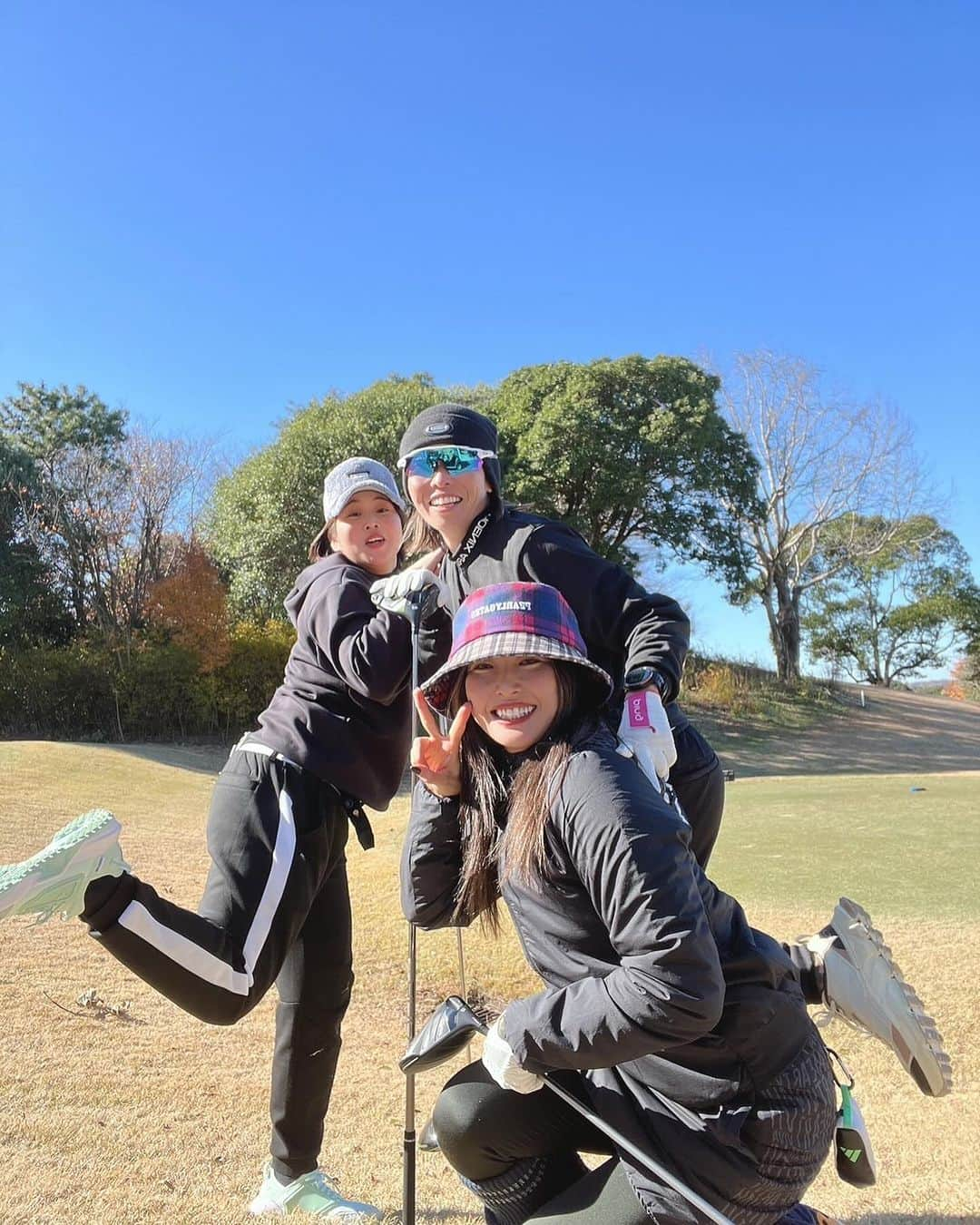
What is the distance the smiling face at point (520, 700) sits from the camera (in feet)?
6.24

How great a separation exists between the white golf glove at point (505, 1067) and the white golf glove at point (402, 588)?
1.00 metres

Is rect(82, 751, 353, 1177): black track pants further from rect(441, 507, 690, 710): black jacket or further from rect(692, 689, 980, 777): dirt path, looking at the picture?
rect(692, 689, 980, 777): dirt path

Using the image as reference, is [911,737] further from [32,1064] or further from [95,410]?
[95,410]

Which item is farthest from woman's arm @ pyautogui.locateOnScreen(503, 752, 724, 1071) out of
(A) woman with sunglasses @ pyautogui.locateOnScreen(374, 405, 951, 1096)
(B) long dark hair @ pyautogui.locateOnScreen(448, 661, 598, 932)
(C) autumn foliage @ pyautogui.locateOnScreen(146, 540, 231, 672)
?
(C) autumn foliage @ pyautogui.locateOnScreen(146, 540, 231, 672)

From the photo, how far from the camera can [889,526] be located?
79.9ft

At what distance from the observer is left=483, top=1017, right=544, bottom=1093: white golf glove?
5.62 ft

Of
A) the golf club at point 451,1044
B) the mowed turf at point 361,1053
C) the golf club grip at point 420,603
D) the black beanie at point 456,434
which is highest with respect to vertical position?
the black beanie at point 456,434

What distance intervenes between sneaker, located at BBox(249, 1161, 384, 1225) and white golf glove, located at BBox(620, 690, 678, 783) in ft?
→ 4.81

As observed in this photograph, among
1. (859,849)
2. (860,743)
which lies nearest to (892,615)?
(860,743)

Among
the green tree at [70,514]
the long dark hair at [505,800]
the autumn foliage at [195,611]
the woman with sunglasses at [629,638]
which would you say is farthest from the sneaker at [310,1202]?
the green tree at [70,514]

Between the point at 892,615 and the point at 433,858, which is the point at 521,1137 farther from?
the point at 892,615

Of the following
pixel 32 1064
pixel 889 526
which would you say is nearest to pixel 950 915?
pixel 32 1064

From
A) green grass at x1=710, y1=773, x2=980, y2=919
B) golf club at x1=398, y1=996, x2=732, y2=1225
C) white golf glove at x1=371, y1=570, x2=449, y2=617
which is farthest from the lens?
green grass at x1=710, y1=773, x2=980, y2=919

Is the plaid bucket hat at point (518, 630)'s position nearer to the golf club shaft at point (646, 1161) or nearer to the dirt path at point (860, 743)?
the golf club shaft at point (646, 1161)
